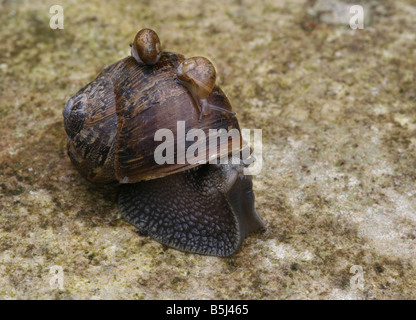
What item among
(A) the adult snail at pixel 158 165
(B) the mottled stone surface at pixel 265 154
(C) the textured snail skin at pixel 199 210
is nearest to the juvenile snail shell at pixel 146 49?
(A) the adult snail at pixel 158 165

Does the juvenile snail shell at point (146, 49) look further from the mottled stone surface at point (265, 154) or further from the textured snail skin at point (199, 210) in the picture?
the mottled stone surface at point (265, 154)

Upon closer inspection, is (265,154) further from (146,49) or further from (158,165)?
(146,49)

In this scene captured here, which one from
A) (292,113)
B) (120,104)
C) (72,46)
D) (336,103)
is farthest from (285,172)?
(72,46)

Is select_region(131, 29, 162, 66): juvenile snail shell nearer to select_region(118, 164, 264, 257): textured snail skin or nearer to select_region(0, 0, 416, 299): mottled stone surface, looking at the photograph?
select_region(118, 164, 264, 257): textured snail skin

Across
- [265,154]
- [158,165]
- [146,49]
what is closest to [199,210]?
[158,165]

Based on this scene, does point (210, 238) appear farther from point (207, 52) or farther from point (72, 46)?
point (72, 46)

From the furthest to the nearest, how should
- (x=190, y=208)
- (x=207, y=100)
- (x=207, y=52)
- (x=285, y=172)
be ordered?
(x=207, y=52)
(x=285, y=172)
(x=190, y=208)
(x=207, y=100)
